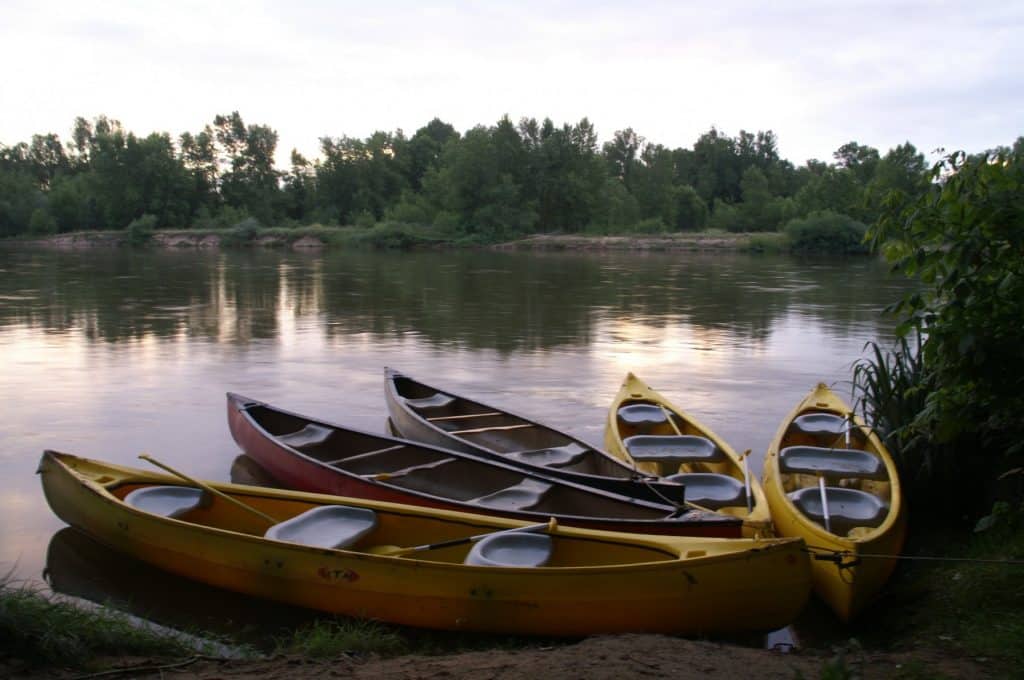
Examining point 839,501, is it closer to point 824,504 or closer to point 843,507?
point 843,507

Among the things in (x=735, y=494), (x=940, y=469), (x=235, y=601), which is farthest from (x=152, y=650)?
(x=940, y=469)

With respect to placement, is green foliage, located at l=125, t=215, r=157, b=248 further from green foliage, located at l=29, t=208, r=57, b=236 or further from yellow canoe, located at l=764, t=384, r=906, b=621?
yellow canoe, located at l=764, t=384, r=906, b=621

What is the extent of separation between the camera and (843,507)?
6.77 m

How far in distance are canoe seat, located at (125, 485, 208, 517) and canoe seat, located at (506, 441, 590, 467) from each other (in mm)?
2847

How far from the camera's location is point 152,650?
4711mm

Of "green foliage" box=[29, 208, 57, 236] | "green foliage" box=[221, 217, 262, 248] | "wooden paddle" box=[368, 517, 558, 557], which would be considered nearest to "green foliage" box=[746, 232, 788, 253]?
"green foliage" box=[221, 217, 262, 248]

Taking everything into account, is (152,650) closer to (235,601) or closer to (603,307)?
(235,601)

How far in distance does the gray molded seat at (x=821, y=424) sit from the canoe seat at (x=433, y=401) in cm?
411

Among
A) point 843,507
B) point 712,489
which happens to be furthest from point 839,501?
point 712,489

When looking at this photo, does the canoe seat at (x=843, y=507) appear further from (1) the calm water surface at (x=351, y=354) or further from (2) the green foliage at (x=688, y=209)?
(2) the green foliage at (x=688, y=209)

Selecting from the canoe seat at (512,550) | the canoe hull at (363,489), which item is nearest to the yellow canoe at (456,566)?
the canoe seat at (512,550)

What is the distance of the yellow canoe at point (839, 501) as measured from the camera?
568 cm

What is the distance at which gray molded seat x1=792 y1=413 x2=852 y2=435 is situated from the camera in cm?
875

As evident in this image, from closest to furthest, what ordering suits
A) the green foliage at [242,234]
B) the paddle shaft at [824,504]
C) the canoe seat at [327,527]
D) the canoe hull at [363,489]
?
the canoe seat at [327,527], the canoe hull at [363,489], the paddle shaft at [824,504], the green foliage at [242,234]
